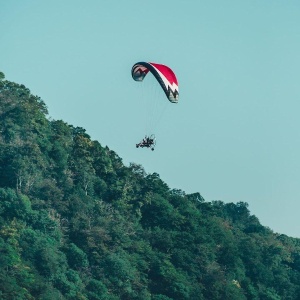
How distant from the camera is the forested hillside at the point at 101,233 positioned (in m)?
81.3

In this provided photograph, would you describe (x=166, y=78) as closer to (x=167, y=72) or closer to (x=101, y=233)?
(x=167, y=72)

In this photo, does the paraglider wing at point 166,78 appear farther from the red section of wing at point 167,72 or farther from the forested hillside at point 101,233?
the forested hillside at point 101,233

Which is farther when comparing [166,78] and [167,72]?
[167,72]

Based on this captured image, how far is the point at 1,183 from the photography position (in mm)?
90625

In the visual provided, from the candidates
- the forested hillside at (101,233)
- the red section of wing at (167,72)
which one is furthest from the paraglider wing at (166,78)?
the forested hillside at (101,233)

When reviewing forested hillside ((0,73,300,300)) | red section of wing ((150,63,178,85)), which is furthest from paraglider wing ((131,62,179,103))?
forested hillside ((0,73,300,300))

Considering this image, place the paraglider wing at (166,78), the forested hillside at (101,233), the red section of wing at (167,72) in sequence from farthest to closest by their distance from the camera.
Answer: the forested hillside at (101,233) < the red section of wing at (167,72) < the paraglider wing at (166,78)

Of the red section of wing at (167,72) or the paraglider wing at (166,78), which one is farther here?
the red section of wing at (167,72)

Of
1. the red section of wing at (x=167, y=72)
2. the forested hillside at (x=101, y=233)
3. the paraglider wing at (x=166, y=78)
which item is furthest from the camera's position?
the forested hillside at (x=101, y=233)

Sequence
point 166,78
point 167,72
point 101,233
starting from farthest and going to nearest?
point 101,233
point 167,72
point 166,78

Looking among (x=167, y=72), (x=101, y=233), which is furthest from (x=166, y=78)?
(x=101, y=233)

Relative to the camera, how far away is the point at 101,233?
87625 mm

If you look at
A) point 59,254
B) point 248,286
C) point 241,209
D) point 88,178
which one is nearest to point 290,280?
point 248,286

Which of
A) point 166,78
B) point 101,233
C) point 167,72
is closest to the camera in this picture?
point 166,78
